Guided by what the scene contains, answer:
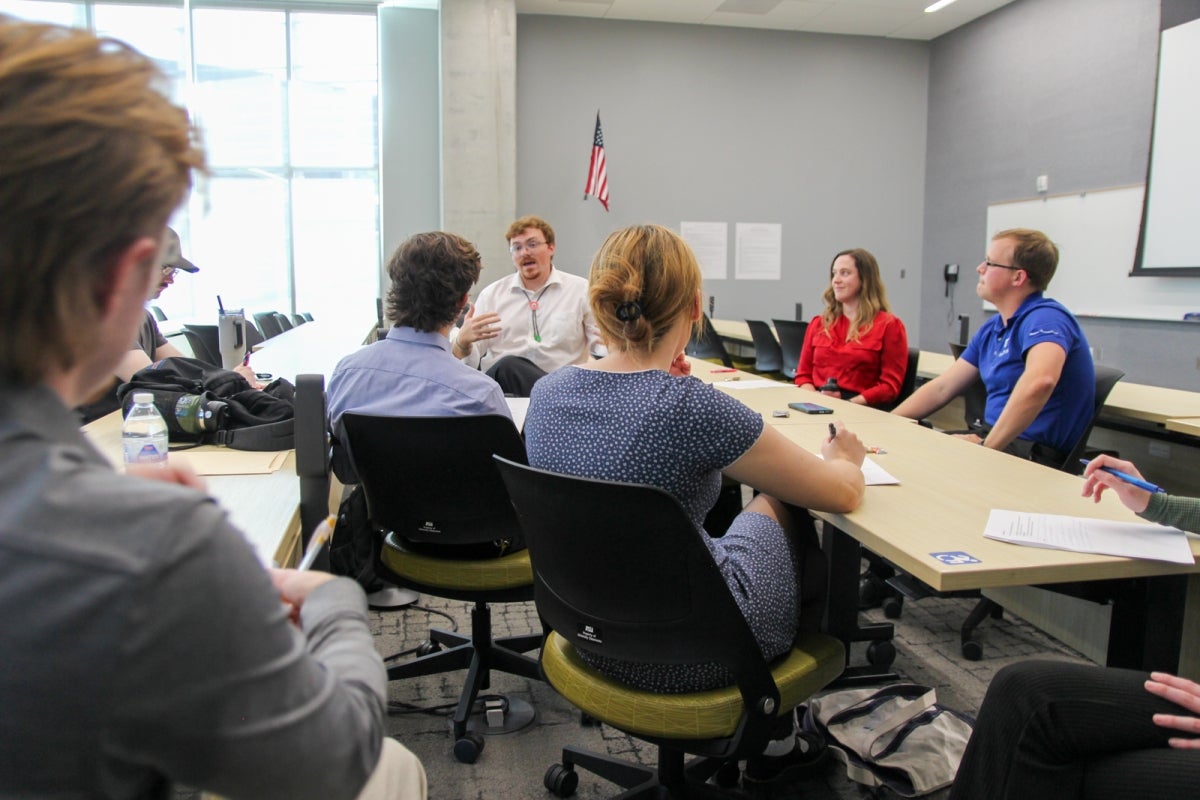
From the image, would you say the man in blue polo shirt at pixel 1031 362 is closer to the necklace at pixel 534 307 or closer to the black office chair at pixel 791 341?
the necklace at pixel 534 307

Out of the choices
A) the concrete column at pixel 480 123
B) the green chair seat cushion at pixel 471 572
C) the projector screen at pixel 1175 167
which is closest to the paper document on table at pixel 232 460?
the green chair seat cushion at pixel 471 572

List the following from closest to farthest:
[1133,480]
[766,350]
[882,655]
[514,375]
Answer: [1133,480] < [882,655] < [514,375] < [766,350]

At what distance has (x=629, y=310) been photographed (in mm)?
1586

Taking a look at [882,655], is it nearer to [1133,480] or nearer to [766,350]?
[1133,480]

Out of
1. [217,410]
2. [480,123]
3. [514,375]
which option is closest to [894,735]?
[217,410]

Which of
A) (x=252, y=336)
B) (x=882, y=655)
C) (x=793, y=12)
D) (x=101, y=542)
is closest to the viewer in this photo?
(x=101, y=542)

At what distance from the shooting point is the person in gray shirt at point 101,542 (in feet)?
1.62

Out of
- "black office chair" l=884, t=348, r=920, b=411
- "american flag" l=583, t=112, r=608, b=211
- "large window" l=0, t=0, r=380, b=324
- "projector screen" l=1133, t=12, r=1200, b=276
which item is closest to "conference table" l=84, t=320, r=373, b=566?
"black office chair" l=884, t=348, r=920, b=411

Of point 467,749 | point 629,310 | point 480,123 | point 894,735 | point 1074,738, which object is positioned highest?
point 480,123

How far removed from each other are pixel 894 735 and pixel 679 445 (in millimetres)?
1003

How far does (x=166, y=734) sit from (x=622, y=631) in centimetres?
94

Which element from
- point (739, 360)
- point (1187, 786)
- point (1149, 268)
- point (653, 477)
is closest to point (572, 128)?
point (739, 360)

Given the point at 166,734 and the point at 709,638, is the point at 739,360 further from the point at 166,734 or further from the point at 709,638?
the point at 166,734

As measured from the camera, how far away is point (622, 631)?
1.39m
